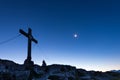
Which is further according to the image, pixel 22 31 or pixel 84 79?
pixel 84 79

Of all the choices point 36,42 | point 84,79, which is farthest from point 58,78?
point 36,42

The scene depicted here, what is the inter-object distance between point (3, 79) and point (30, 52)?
12008 millimetres

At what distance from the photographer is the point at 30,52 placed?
1422 centimetres

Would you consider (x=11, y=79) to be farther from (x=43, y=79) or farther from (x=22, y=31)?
(x=22, y=31)

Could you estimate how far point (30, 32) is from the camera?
14859 mm

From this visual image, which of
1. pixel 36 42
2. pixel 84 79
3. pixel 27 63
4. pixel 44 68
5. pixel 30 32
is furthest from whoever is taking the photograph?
pixel 44 68

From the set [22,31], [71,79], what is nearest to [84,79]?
[71,79]

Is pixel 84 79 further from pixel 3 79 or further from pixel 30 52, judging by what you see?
pixel 30 52

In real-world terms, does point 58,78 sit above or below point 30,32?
below

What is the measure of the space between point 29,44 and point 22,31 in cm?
147

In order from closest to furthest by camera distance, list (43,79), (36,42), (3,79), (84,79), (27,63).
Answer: (27,63)
(36,42)
(3,79)
(43,79)
(84,79)

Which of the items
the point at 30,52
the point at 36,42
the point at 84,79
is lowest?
the point at 84,79

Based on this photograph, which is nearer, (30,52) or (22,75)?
(30,52)

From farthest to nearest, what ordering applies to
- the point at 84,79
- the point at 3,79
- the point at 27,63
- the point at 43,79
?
the point at 84,79
the point at 43,79
the point at 3,79
the point at 27,63
